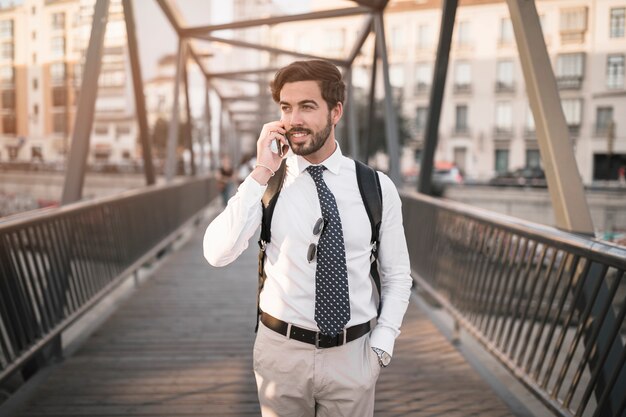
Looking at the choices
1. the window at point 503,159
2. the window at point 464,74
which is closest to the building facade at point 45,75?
the window at point 464,74

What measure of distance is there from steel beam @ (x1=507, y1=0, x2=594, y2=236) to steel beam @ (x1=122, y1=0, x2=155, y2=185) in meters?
5.30

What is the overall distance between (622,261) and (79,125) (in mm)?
4461

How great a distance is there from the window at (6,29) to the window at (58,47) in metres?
1.00

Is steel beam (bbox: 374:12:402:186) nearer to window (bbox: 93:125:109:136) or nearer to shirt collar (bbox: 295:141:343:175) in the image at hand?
window (bbox: 93:125:109:136)

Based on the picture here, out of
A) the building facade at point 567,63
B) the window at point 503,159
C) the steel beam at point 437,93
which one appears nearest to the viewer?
the building facade at point 567,63

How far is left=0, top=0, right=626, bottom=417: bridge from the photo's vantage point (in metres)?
2.87

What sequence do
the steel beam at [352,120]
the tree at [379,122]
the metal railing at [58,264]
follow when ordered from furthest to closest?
the tree at [379,122]
the steel beam at [352,120]
the metal railing at [58,264]

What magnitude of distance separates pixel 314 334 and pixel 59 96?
17.2ft

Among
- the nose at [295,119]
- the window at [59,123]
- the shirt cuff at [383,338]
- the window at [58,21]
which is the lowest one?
the shirt cuff at [383,338]

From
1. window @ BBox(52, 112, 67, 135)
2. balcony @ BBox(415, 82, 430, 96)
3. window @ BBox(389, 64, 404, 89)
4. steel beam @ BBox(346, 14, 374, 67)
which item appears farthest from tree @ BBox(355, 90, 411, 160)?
window @ BBox(52, 112, 67, 135)

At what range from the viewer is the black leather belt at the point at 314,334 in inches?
73.0

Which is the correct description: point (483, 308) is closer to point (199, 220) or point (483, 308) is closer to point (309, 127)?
point (309, 127)

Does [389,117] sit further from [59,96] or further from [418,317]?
[59,96]

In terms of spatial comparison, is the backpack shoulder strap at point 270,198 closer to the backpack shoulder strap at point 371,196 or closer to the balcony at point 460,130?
the backpack shoulder strap at point 371,196
